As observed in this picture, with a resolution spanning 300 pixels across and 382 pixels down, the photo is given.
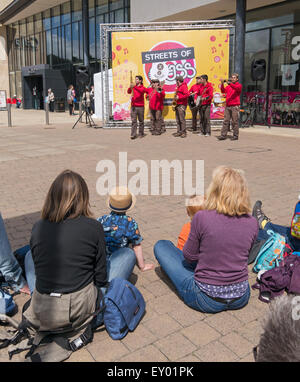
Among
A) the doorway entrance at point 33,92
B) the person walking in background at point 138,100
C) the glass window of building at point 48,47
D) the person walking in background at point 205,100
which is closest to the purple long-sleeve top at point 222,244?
the person walking in background at point 138,100

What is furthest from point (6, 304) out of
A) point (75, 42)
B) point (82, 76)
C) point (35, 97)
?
point (35, 97)

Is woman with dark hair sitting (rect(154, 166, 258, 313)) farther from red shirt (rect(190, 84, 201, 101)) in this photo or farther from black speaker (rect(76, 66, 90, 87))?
black speaker (rect(76, 66, 90, 87))

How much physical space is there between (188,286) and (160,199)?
3326mm

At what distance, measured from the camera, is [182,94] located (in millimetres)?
13812

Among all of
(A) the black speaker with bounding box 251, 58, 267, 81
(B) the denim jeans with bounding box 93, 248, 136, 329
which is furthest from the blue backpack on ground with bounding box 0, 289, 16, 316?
(A) the black speaker with bounding box 251, 58, 267, 81

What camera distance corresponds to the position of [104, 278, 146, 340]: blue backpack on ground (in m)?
2.80

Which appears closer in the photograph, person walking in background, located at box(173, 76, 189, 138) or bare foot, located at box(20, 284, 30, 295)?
bare foot, located at box(20, 284, 30, 295)

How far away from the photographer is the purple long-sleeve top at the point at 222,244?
9.39 feet

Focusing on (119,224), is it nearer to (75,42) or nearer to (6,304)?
(6,304)

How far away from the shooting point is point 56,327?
2.59 metres

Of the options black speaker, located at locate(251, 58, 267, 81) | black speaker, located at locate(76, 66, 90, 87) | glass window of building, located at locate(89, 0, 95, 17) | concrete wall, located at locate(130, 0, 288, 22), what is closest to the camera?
black speaker, located at locate(251, 58, 267, 81)

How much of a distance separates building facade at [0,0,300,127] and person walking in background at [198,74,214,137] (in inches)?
148

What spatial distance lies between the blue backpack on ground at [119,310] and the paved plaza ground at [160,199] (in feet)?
0.22
